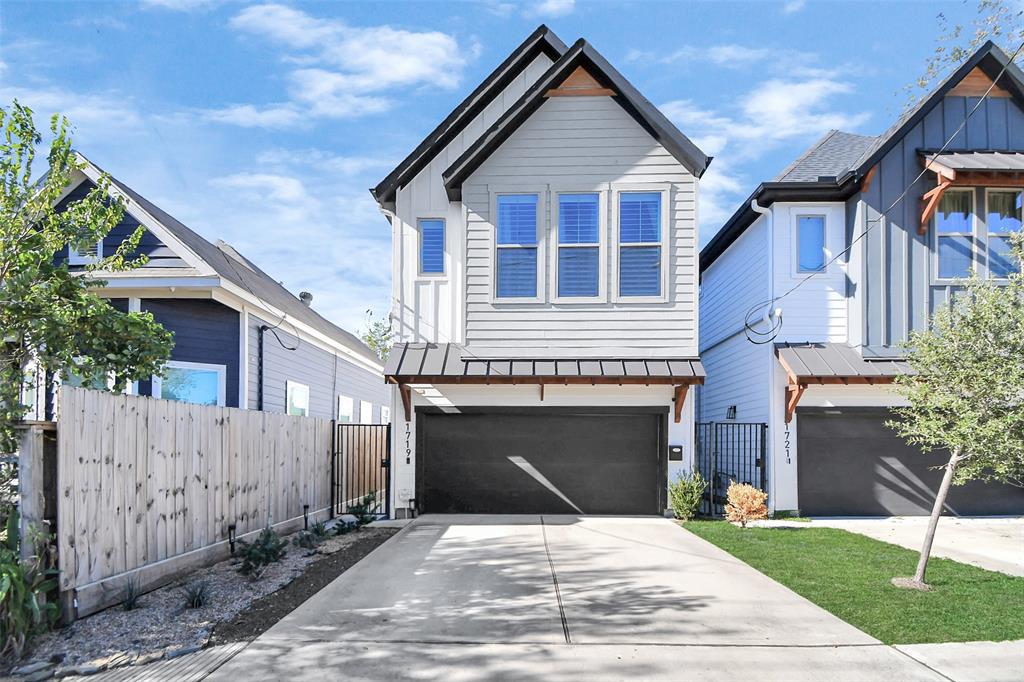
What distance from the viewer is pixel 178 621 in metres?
6.44

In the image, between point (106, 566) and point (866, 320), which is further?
point (866, 320)

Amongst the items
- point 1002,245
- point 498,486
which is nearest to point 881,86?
point 1002,245

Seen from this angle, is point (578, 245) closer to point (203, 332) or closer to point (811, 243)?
point (811, 243)

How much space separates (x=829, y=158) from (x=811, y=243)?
227 centimetres

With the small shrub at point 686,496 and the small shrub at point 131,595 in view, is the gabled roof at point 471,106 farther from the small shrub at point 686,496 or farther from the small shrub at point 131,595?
the small shrub at point 131,595

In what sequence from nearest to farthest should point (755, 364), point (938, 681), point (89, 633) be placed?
point (938, 681), point (89, 633), point (755, 364)

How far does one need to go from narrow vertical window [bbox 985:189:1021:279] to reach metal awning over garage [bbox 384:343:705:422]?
5673 mm

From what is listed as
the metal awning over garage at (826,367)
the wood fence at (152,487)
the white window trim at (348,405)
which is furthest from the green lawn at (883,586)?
the white window trim at (348,405)

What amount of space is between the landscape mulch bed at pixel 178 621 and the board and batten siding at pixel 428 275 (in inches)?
215

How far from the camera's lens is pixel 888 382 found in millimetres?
12945

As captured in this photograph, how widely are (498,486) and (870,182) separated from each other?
8.45 m

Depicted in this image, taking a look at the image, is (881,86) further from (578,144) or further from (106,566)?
(106,566)

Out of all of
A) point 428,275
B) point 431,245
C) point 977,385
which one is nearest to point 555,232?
point 431,245

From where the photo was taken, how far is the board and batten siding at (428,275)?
13.8 m
